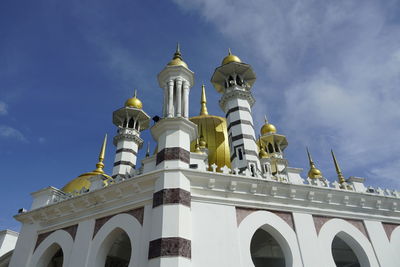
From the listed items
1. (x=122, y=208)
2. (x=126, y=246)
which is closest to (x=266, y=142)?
(x=126, y=246)

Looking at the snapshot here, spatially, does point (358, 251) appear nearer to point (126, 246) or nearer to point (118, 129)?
point (126, 246)

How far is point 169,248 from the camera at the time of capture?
28.3 ft

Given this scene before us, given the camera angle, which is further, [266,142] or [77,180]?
[266,142]

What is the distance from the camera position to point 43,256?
11.7 meters

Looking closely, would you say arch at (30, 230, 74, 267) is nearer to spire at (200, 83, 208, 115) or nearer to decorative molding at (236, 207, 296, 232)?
decorative molding at (236, 207, 296, 232)

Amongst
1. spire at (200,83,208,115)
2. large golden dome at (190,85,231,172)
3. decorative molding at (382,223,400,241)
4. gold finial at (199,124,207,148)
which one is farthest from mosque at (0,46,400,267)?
spire at (200,83,208,115)

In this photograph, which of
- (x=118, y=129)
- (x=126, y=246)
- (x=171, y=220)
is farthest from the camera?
(x=118, y=129)

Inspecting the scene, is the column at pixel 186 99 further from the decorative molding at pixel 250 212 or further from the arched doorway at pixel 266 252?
the arched doorway at pixel 266 252

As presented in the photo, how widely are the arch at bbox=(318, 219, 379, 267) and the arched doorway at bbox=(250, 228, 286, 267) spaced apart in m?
2.52

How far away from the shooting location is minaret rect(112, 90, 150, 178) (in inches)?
919

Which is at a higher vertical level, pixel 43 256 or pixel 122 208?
pixel 122 208

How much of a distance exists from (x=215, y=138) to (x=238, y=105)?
16.3 feet

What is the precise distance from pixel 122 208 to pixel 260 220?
16.0 feet

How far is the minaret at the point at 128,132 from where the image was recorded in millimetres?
23339
